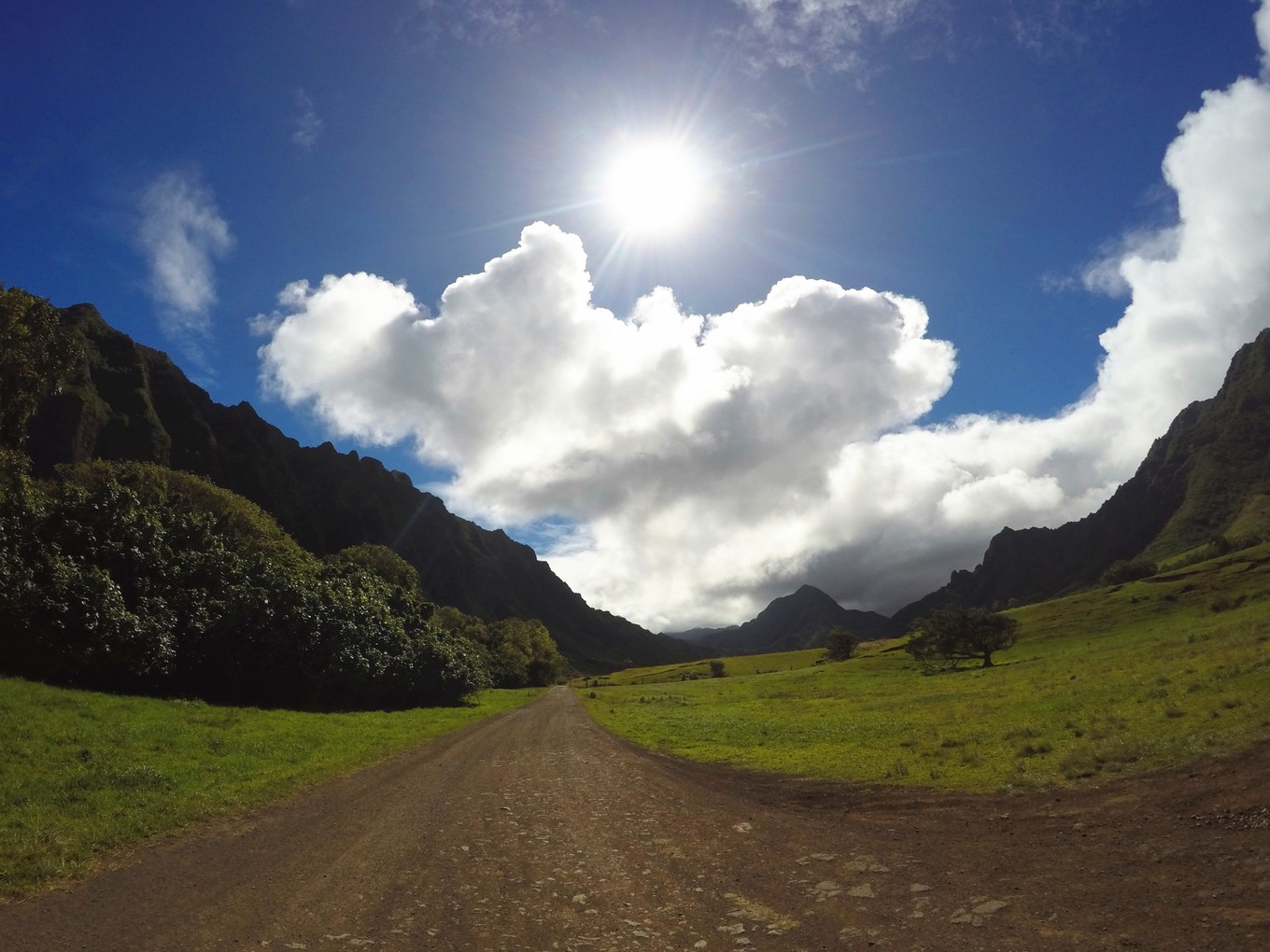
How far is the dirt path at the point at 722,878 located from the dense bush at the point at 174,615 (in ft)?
77.7

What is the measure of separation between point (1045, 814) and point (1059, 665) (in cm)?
4875

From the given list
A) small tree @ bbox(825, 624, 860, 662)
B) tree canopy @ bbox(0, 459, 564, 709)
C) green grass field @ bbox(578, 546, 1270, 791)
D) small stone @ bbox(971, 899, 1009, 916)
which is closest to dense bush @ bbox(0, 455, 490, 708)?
tree canopy @ bbox(0, 459, 564, 709)

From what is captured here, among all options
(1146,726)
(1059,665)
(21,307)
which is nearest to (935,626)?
(1059,665)

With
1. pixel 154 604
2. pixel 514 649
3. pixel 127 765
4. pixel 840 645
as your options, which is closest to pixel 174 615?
pixel 154 604

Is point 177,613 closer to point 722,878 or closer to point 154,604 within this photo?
point 154,604

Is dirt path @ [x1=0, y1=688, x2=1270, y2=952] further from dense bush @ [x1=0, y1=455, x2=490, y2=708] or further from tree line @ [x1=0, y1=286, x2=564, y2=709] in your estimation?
tree line @ [x1=0, y1=286, x2=564, y2=709]

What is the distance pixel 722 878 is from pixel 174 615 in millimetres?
39085

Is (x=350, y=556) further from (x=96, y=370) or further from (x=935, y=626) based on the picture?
(x=96, y=370)

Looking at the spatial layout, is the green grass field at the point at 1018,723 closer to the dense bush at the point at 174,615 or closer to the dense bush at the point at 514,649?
the dense bush at the point at 174,615

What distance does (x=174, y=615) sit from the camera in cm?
3697

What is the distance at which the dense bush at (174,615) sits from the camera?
99.8 ft

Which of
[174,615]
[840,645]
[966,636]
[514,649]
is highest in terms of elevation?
[174,615]

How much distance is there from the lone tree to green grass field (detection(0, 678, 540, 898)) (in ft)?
257

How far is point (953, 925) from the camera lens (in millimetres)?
8148
